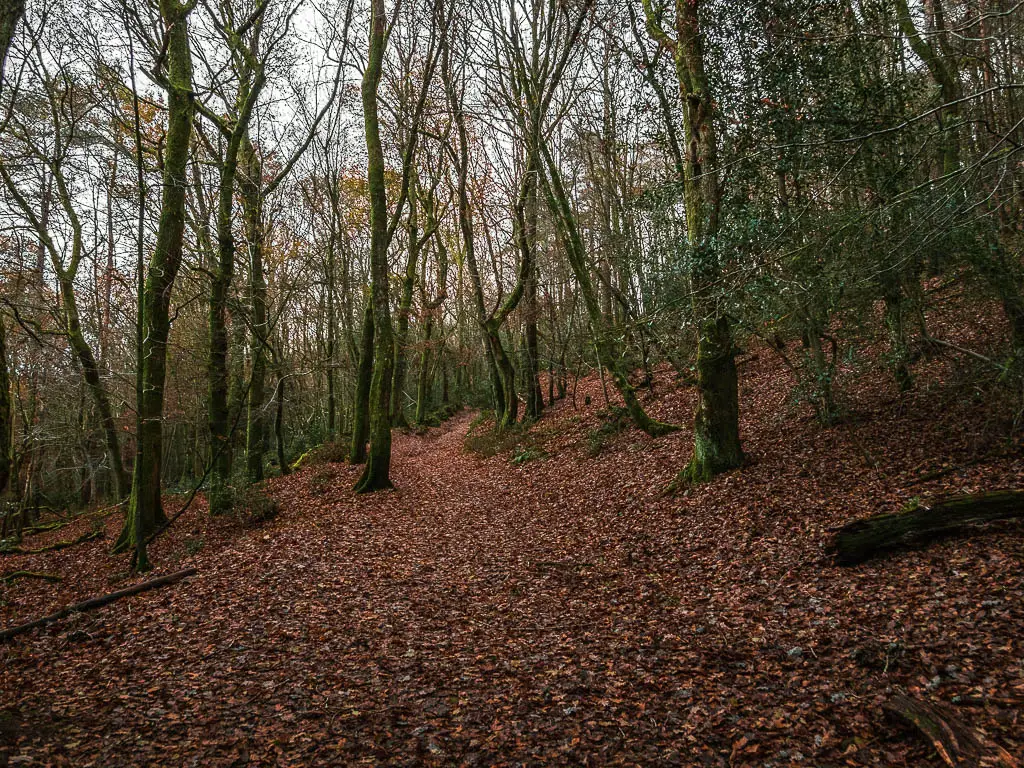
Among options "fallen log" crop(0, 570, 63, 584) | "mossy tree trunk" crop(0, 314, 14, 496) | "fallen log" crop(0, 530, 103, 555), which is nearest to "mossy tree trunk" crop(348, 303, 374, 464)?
"fallen log" crop(0, 530, 103, 555)

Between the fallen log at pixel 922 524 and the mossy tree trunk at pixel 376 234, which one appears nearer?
the fallen log at pixel 922 524

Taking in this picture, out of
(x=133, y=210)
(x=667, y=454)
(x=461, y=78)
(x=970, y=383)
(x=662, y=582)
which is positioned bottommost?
(x=662, y=582)

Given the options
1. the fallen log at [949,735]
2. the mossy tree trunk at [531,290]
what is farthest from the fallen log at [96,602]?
the mossy tree trunk at [531,290]

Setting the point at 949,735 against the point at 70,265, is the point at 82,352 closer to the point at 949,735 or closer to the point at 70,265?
the point at 70,265

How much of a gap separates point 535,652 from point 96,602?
594 centimetres

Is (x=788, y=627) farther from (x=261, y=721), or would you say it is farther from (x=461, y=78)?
(x=461, y=78)

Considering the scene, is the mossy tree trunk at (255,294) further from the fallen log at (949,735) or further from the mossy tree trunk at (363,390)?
the fallen log at (949,735)

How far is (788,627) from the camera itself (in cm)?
478

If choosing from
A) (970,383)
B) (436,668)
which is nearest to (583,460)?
(970,383)

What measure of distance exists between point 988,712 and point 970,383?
18.5ft

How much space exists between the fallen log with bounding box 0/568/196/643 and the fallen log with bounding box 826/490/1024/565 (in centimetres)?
856

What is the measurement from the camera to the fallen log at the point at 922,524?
525cm

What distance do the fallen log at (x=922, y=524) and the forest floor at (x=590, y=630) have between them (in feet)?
0.54

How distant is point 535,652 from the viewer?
5023mm
